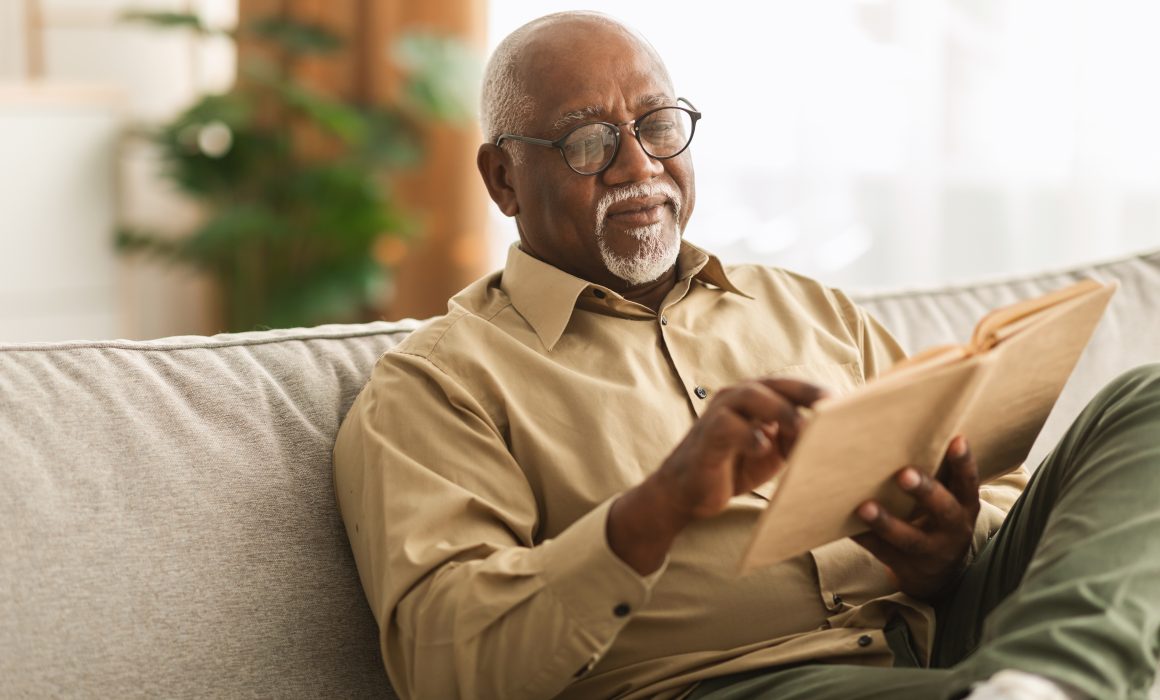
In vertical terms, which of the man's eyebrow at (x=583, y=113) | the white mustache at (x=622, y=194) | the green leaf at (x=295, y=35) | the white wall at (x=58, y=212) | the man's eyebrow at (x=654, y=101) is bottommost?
the white wall at (x=58, y=212)

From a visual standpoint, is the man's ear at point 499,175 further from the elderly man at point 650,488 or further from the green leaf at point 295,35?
the green leaf at point 295,35

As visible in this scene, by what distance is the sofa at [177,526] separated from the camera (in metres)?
1.33

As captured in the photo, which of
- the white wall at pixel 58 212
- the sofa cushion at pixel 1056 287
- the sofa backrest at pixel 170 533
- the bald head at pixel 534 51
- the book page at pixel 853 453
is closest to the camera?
the book page at pixel 853 453

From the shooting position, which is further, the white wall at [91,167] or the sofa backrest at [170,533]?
the white wall at [91,167]

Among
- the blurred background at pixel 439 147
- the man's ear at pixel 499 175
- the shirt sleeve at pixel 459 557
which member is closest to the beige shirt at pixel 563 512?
the shirt sleeve at pixel 459 557

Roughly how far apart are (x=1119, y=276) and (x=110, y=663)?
1506mm

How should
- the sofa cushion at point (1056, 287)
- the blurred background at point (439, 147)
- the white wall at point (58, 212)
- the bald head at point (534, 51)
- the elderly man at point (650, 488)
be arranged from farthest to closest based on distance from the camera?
the white wall at point (58, 212), the blurred background at point (439, 147), the sofa cushion at point (1056, 287), the bald head at point (534, 51), the elderly man at point (650, 488)

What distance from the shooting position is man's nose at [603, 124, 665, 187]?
5.18ft

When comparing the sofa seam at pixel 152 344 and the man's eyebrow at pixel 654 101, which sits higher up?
the man's eyebrow at pixel 654 101

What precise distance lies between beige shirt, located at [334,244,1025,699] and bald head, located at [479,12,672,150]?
0.19m

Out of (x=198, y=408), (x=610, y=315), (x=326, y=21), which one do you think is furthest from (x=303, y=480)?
(x=326, y=21)

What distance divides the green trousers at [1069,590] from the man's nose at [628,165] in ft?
1.82

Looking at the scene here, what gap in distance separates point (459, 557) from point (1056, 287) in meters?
1.14

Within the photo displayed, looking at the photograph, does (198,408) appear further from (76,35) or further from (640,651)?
(76,35)
